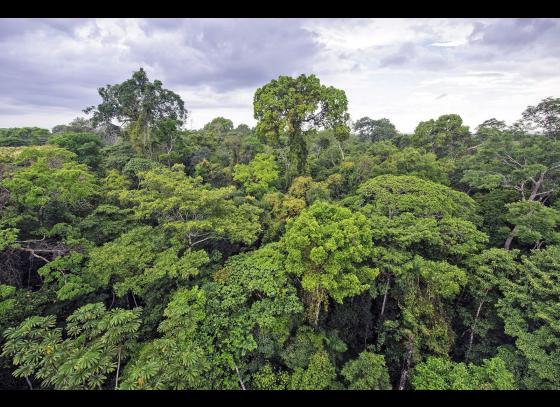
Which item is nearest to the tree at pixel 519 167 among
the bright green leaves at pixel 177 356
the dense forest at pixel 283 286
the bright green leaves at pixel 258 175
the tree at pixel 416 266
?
the dense forest at pixel 283 286

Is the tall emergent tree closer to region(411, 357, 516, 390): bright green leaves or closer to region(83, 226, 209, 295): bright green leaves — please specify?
region(83, 226, 209, 295): bright green leaves

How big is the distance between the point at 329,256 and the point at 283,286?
207 cm

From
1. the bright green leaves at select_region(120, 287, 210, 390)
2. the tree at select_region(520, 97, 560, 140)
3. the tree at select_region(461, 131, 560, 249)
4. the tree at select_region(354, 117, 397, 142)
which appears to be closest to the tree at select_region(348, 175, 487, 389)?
the tree at select_region(461, 131, 560, 249)

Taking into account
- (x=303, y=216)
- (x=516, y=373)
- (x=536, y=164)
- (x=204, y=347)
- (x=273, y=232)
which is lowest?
(x=516, y=373)

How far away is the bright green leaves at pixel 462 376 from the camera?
25.7 feet

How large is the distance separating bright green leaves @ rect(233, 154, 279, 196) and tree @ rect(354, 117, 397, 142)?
81.6 ft

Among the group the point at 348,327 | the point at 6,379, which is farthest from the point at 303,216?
the point at 6,379

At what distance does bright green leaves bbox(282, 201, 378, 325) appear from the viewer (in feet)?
28.7

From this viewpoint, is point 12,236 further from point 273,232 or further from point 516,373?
point 516,373

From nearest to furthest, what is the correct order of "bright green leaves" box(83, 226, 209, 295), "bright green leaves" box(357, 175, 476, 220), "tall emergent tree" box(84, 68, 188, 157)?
1. "bright green leaves" box(83, 226, 209, 295)
2. "bright green leaves" box(357, 175, 476, 220)
3. "tall emergent tree" box(84, 68, 188, 157)

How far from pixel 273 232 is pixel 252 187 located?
454 cm

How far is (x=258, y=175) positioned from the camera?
17047mm

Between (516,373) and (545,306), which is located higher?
(545,306)

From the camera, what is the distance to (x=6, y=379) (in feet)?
29.0
